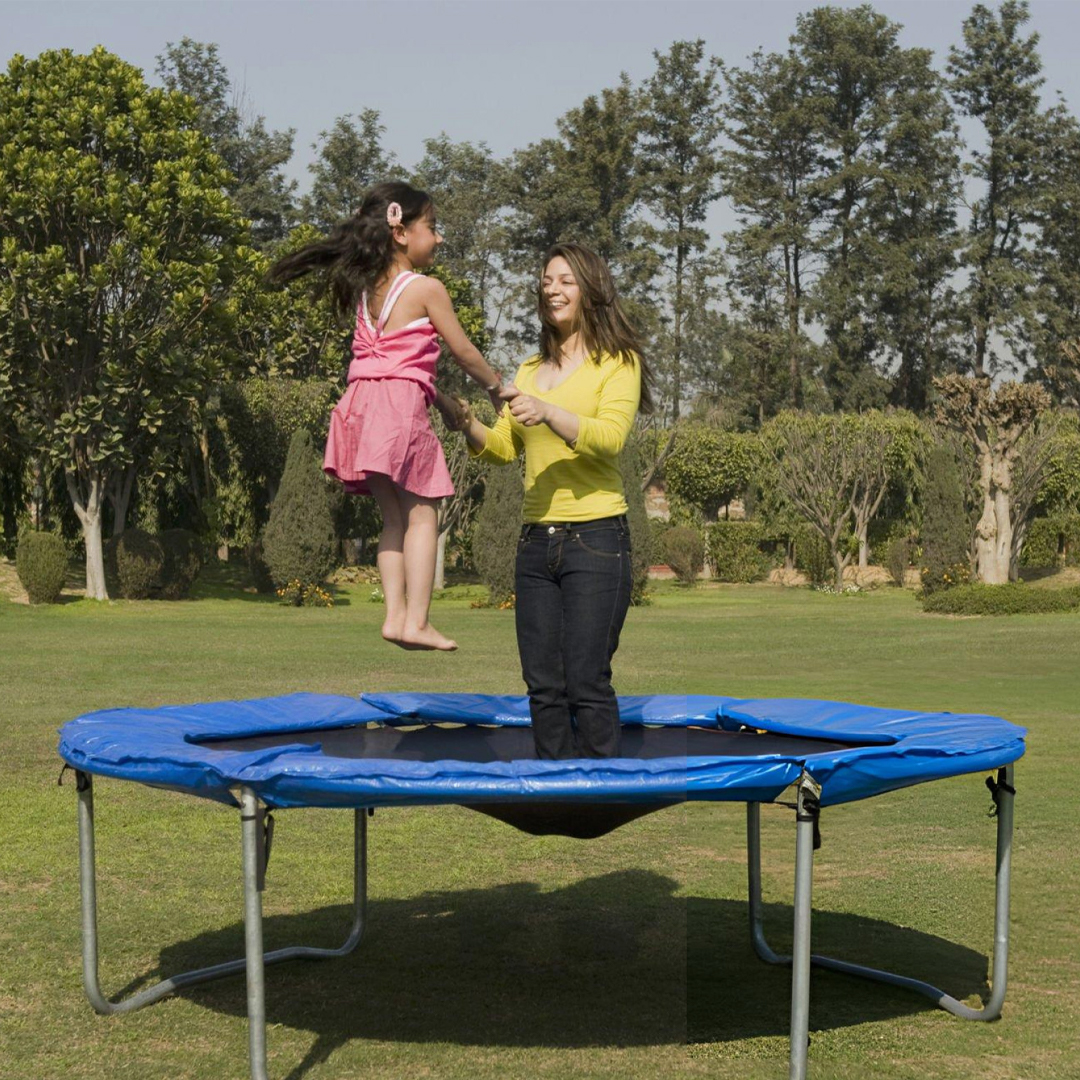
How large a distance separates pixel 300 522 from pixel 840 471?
35.7 ft

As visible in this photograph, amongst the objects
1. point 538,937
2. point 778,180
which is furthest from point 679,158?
point 538,937

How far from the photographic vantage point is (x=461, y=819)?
662 centimetres

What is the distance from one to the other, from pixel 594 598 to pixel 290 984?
148cm

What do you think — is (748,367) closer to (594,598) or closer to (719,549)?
(719,549)

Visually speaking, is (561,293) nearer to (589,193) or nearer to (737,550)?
(737,550)

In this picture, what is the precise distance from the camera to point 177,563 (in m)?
23.9

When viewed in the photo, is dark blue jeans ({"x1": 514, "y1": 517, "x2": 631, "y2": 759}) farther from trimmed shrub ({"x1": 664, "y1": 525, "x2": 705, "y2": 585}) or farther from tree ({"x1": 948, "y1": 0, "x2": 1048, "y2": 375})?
tree ({"x1": 948, "y1": 0, "x2": 1048, "y2": 375})

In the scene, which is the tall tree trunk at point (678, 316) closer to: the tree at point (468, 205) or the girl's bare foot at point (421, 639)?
the tree at point (468, 205)

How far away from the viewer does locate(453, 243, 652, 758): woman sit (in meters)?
3.59

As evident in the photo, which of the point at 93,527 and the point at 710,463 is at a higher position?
the point at 710,463

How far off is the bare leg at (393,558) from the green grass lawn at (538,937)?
3.30ft

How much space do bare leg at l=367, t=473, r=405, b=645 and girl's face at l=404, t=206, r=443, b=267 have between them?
574 millimetres

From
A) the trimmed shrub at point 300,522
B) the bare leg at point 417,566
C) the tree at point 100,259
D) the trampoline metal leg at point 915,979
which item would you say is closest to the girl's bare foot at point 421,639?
the bare leg at point 417,566

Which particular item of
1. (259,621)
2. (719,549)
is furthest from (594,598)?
(719,549)
